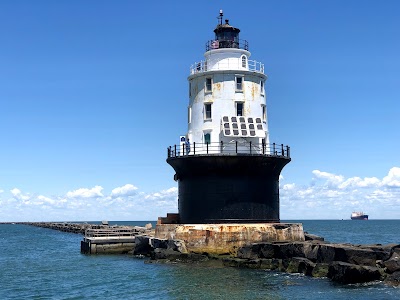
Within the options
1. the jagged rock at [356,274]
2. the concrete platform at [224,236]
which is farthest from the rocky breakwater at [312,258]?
the concrete platform at [224,236]

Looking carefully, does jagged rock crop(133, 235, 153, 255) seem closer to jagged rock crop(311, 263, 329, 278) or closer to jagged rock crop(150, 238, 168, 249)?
jagged rock crop(150, 238, 168, 249)

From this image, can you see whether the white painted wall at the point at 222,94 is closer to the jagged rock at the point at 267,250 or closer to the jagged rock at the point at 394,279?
the jagged rock at the point at 267,250

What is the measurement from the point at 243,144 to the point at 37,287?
46.2 ft

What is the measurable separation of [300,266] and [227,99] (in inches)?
461

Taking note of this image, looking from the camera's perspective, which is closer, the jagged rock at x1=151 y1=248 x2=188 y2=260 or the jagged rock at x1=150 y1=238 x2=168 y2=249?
the jagged rock at x1=151 y1=248 x2=188 y2=260

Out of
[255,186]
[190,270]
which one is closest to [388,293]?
[190,270]

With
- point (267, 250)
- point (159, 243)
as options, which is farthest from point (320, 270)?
point (159, 243)

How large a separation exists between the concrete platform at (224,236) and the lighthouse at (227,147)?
1879 millimetres

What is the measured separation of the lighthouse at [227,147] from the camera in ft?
98.8

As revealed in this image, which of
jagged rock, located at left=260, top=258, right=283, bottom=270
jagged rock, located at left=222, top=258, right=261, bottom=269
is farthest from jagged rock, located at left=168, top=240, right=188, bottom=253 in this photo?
jagged rock, located at left=260, top=258, right=283, bottom=270

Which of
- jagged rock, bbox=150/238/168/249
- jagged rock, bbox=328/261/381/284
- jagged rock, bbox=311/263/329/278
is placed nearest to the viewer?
jagged rock, bbox=328/261/381/284

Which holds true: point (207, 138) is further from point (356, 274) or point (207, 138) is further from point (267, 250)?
point (356, 274)

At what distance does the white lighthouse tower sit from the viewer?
31.3 m

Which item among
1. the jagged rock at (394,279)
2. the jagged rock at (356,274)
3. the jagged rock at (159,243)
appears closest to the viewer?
the jagged rock at (394,279)
